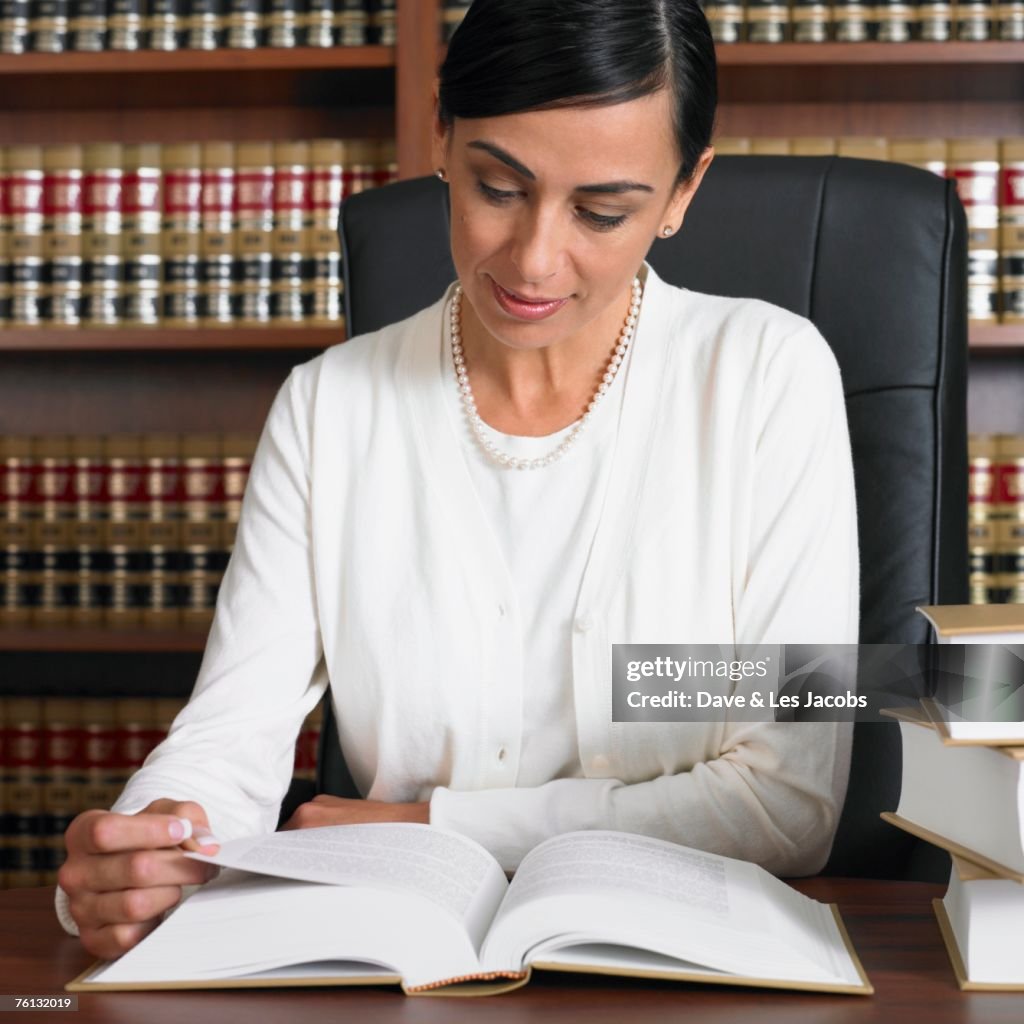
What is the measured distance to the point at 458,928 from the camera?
0.65 m

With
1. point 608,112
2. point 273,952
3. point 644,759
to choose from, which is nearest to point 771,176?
point 608,112

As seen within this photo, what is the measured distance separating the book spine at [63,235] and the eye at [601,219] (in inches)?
59.1

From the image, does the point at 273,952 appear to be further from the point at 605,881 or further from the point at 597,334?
the point at 597,334

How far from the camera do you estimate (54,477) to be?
2.34 meters

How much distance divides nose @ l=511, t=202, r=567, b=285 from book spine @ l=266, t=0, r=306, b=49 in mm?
1347

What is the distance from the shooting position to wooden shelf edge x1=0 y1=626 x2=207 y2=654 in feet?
7.27

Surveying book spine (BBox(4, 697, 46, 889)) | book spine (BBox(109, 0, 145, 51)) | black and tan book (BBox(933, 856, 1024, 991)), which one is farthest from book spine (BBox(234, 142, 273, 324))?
black and tan book (BBox(933, 856, 1024, 991))

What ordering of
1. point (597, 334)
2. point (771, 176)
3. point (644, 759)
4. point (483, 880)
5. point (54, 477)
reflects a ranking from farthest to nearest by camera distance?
point (54, 477) < point (771, 176) < point (597, 334) < point (644, 759) < point (483, 880)

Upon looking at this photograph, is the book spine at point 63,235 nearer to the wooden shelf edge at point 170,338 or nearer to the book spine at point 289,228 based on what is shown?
the wooden shelf edge at point 170,338

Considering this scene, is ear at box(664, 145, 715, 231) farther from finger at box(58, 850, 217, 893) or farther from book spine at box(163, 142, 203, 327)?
book spine at box(163, 142, 203, 327)

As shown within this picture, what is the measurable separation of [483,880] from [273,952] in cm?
15

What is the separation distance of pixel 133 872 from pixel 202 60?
1.73 metres

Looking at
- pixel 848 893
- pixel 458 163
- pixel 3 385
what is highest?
pixel 458 163

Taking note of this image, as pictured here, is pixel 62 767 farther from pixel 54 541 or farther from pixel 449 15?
pixel 449 15
